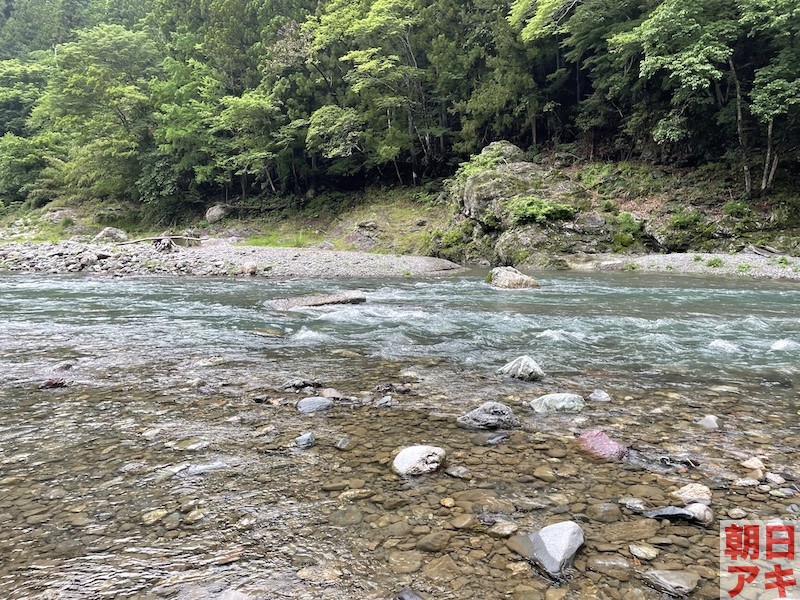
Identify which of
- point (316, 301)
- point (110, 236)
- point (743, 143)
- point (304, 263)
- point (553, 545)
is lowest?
point (304, 263)

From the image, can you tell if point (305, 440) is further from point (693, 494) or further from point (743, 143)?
point (743, 143)

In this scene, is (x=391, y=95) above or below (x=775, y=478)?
above

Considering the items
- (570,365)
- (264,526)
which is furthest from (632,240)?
(264,526)

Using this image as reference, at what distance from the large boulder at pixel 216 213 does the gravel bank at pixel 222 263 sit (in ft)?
38.4

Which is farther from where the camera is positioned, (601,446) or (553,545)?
(601,446)

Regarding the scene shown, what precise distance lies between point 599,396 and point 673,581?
2300mm

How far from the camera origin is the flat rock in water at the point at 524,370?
183 inches

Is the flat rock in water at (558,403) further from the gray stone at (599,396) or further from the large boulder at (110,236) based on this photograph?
the large boulder at (110,236)

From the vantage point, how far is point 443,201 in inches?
1009

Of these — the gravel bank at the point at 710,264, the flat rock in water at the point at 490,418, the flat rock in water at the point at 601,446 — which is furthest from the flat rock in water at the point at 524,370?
the gravel bank at the point at 710,264

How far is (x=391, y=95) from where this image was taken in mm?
27297

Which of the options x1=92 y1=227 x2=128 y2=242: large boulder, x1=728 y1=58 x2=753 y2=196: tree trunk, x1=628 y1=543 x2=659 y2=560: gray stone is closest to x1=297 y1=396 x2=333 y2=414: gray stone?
x1=628 y1=543 x2=659 y2=560: gray stone

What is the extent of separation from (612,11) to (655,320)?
751 inches

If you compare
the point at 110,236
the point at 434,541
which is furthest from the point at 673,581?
the point at 110,236
